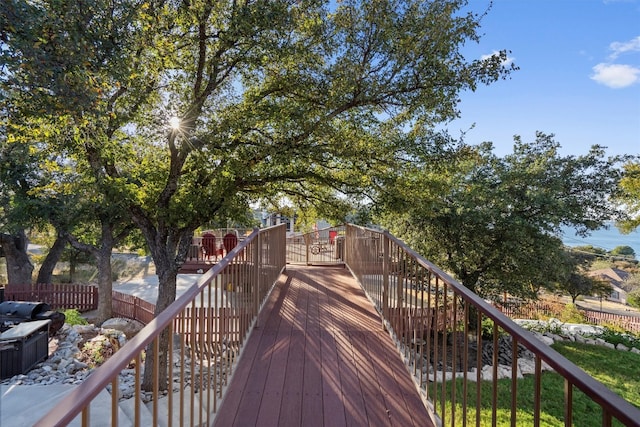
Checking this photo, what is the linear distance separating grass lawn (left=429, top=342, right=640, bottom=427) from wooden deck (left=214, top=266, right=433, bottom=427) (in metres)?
1.34

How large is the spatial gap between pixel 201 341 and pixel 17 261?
1661 cm

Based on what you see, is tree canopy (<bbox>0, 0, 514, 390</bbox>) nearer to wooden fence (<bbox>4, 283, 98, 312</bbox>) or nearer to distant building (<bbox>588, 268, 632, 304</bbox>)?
wooden fence (<bbox>4, 283, 98, 312</bbox>)

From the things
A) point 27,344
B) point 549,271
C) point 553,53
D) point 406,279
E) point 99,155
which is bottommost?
point 27,344

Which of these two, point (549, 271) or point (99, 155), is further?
point (549, 271)

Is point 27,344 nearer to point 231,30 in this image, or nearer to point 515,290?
point 231,30

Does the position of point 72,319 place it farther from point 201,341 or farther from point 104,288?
point 201,341

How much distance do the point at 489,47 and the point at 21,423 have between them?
957cm

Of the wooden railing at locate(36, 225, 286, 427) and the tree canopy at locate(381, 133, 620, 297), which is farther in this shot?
the tree canopy at locate(381, 133, 620, 297)

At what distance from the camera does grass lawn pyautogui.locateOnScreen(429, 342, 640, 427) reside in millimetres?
5340

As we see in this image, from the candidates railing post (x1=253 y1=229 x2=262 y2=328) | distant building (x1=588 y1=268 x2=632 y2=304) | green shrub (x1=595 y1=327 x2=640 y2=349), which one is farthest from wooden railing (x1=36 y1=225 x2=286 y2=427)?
distant building (x1=588 y1=268 x2=632 y2=304)

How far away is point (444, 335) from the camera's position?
2.09 metres

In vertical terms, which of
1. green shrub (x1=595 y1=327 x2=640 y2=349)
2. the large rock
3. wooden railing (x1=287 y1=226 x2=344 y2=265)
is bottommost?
green shrub (x1=595 y1=327 x2=640 y2=349)

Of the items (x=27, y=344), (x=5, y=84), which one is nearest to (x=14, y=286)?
(x=27, y=344)

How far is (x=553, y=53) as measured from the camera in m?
9.11
